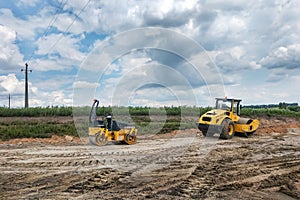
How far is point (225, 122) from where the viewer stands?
16.3 metres

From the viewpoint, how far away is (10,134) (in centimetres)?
1944

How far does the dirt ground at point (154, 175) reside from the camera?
21.6ft

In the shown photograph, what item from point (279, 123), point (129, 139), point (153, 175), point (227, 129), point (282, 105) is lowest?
point (153, 175)

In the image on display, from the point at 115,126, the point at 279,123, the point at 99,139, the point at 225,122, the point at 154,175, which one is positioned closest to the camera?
the point at 154,175

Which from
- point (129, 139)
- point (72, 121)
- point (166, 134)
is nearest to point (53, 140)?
point (129, 139)

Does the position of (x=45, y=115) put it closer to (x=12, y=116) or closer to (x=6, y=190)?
(x=12, y=116)

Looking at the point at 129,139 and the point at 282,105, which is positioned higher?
the point at 282,105

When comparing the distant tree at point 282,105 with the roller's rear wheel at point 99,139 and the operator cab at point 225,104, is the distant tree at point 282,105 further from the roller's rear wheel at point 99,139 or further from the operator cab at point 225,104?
the roller's rear wheel at point 99,139

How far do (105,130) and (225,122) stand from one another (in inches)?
255

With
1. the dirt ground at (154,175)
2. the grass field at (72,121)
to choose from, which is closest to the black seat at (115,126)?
the dirt ground at (154,175)

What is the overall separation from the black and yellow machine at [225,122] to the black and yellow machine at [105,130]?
4.21 meters

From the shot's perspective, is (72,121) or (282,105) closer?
(72,121)

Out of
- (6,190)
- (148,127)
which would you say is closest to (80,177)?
(6,190)

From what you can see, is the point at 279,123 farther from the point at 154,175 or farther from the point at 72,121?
the point at 154,175
